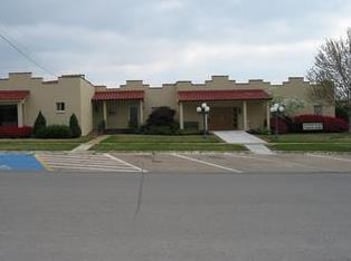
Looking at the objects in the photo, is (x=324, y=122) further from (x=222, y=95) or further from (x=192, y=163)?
(x=192, y=163)

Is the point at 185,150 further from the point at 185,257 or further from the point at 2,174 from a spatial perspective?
the point at 185,257

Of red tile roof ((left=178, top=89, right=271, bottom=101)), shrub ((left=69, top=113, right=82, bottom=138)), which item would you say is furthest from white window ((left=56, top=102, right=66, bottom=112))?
red tile roof ((left=178, top=89, right=271, bottom=101))

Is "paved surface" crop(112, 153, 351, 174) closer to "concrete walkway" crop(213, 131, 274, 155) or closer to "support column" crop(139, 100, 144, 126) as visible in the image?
"concrete walkway" crop(213, 131, 274, 155)

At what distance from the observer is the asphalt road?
24.3ft

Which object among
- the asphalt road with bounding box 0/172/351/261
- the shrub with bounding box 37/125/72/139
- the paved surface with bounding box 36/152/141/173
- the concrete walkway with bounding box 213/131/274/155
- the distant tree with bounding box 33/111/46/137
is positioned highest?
the distant tree with bounding box 33/111/46/137

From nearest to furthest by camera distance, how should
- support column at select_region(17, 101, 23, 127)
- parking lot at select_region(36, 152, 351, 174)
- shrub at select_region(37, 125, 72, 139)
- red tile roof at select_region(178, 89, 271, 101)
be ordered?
1. parking lot at select_region(36, 152, 351, 174)
2. shrub at select_region(37, 125, 72, 139)
3. support column at select_region(17, 101, 23, 127)
4. red tile roof at select_region(178, 89, 271, 101)

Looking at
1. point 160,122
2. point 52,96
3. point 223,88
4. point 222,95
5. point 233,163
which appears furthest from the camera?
point 223,88

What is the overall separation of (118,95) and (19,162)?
27.9 meters

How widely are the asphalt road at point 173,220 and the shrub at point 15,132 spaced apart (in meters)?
30.0

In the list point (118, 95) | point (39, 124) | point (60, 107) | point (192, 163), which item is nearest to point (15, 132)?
point (39, 124)

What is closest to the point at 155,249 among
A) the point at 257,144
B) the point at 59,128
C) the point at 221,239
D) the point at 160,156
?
the point at 221,239

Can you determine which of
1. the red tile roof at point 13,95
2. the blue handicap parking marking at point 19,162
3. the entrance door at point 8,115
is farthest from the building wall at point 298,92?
the blue handicap parking marking at point 19,162

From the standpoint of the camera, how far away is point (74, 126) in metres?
46.1

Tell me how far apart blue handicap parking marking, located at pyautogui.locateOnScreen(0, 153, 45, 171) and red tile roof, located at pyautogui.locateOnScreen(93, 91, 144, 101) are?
22435 mm
